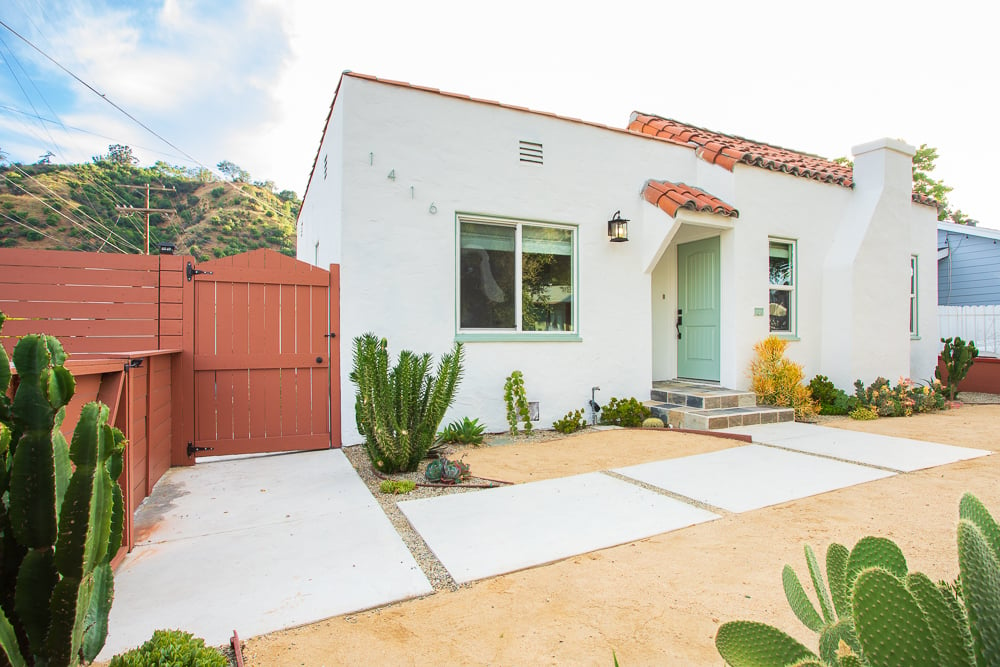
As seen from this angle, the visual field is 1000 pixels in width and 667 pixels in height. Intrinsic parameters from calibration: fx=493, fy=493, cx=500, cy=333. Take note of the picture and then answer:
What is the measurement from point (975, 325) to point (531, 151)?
1199 cm

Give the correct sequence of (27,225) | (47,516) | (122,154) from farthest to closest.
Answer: (122,154), (27,225), (47,516)

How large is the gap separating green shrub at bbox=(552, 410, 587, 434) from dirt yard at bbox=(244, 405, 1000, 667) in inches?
124

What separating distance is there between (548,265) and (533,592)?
16.6 feet

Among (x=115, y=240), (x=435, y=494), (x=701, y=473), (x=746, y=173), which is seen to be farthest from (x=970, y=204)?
(x=115, y=240)

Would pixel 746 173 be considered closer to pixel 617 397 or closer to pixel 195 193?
pixel 617 397

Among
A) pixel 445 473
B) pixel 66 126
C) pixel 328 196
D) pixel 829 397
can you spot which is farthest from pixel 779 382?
pixel 66 126

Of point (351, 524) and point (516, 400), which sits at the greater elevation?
point (516, 400)

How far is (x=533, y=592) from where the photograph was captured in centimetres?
250

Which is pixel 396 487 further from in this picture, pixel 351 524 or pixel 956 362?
pixel 956 362

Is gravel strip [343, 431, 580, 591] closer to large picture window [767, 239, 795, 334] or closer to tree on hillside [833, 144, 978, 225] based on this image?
large picture window [767, 239, 795, 334]

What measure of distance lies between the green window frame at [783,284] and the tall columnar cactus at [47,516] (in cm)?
902

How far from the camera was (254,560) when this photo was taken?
2.89 m

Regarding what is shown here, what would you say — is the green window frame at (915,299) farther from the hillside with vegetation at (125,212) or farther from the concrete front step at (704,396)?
the hillside with vegetation at (125,212)

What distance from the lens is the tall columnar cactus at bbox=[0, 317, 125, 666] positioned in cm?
129
